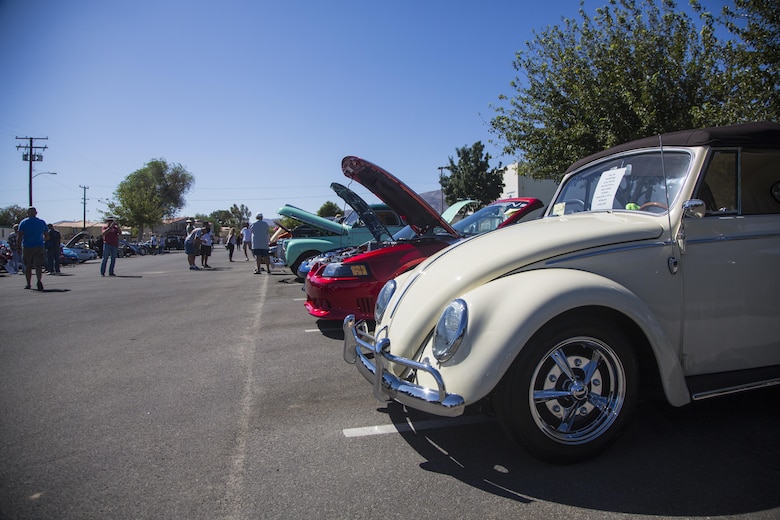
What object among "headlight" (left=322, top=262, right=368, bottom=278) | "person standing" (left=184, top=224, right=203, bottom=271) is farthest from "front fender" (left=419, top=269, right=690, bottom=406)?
"person standing" (left=184, top=224, right=203, bottom=271)

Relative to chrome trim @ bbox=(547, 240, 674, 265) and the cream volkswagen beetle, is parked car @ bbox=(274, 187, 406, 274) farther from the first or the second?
chrome trim @ bbox=(547, 240, 674, 265)

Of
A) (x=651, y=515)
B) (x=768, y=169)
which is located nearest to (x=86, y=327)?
(x=651, y=515)

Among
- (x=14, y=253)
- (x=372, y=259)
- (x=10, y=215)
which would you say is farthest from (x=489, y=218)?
(x=10, y=215)

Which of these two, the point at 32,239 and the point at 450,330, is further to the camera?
the point at 32,239

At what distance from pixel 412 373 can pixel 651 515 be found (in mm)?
1271

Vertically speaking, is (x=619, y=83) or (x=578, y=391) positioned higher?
(x=619, y=83)

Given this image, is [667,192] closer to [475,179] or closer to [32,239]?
[32,239]

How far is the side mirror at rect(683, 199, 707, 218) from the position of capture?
8.61ft

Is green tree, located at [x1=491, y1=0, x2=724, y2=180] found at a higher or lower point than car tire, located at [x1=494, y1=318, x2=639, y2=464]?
higher

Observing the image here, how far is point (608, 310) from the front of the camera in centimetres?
246

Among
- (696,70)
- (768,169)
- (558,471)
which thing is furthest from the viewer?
(696,70)

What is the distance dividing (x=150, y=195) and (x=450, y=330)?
83.1 meters

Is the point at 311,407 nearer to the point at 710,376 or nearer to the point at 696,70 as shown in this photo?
the point at 710,376

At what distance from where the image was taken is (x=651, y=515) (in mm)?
2020
